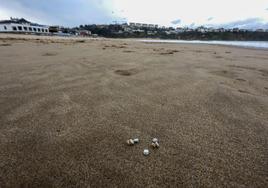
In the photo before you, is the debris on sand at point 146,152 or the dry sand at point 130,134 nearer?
the dry sand at point 130,134

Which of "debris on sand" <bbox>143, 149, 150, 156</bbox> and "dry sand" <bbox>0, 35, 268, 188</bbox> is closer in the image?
"dry sand" <bbox>0, 35, 268, 188</bbox>

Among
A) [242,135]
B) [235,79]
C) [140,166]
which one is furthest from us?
[235,79]

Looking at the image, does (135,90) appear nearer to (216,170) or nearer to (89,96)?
(89,96)

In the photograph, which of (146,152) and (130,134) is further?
(130,134)

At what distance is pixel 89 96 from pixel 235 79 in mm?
2384

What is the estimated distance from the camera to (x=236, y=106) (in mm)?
1802

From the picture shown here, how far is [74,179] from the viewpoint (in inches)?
36.6

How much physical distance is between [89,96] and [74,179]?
120 cm

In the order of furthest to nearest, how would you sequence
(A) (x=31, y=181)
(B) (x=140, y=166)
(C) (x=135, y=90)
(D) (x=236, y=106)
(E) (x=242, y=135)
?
(C) (x=135, y=90) < (D) (x=236, y=106) < (E) (x=242, y=135) < (B) (x=140, y=166) < (A) (x=31, y=181)

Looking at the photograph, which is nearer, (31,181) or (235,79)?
(31,181)

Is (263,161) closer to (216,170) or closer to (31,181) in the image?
(216,170)

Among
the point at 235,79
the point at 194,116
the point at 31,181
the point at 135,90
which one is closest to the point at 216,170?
the point at 194,116

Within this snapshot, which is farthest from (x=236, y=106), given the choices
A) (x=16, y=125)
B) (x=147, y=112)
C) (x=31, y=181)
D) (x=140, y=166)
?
(x=16, y=125)

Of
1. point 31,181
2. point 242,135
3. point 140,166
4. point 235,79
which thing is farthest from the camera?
point 235,79
